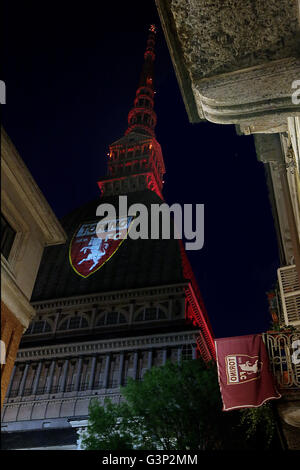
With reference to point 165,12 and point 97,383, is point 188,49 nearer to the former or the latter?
point 165,12

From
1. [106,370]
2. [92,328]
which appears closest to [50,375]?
[106,370]

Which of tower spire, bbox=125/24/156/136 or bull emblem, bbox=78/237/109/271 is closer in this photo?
bull emblem, bbox=78/237/109/271

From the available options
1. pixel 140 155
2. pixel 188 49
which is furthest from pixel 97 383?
pixel 140 155

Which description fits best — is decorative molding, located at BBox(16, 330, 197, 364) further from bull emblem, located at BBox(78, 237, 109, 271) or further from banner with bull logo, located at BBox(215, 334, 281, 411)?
banner with bull logo, located at BBox(215, 334, 281, 411)

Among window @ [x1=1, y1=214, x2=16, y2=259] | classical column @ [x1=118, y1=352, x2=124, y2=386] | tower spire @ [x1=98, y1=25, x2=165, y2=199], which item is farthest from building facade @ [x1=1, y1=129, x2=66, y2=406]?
tower spire @ [x1=98, y1=25, x2=165, y2=199]

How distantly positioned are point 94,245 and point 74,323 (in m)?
9.91

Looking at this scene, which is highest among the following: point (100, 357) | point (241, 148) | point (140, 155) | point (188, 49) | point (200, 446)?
point (241, 148)

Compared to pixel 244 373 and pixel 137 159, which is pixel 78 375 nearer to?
pixel 244 373

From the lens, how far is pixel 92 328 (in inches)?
1817

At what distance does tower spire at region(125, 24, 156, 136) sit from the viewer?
282ft

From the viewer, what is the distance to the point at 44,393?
4122 centimetres

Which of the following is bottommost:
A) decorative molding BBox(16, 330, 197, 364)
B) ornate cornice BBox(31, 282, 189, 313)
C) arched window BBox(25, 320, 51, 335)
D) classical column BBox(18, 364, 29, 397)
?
classical column BBox(18, 364, 29, 397)

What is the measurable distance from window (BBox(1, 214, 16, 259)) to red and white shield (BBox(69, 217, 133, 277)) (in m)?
42.9
